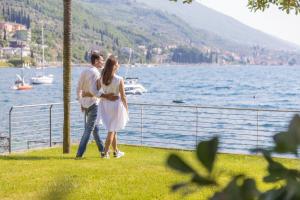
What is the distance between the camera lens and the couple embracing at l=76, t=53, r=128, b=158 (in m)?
9.94

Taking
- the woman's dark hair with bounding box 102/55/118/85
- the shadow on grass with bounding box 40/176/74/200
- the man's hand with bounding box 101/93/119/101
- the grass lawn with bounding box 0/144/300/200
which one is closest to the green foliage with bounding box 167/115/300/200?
the shadow on grass with bounding box 40/176/74/200

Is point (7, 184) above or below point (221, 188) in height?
below

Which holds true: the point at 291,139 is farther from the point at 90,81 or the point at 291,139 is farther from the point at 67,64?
the point at 67,64

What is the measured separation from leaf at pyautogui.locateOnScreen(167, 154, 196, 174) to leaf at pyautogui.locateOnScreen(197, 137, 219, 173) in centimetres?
2

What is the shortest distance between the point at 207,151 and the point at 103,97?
9380 millimetres

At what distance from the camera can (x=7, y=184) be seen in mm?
7426

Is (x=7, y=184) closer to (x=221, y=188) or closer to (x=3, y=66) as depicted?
(x=221, y=188)

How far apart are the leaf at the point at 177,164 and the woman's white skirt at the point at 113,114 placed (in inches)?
369

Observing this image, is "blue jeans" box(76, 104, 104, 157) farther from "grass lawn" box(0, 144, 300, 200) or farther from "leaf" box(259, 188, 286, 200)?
"leaf" box(259, 188, 286, 200)

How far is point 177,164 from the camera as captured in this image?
0.76m

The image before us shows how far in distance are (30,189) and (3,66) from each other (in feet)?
553

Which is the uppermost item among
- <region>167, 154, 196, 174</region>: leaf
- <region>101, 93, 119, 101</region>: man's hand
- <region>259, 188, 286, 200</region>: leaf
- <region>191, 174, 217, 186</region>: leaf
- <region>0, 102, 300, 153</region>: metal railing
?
<region>167, 154, 196, 174</region>: leaf

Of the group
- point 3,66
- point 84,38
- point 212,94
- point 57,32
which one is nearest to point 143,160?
point 212,94

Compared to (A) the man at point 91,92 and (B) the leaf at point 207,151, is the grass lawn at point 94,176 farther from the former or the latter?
(B) the leaf at point 207,151
